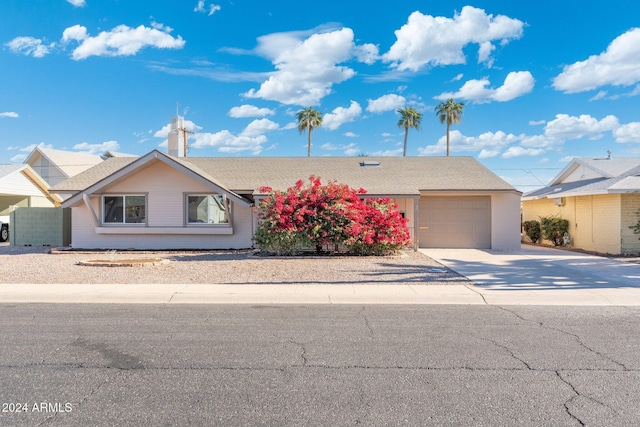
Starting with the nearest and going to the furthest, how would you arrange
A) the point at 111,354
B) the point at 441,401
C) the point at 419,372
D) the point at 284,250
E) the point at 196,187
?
1. the point at 441,401
2. the point at 419,372
3. the point at 111,354
4. the point at 284,250
5. the point at 196,187

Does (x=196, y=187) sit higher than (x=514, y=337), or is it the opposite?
(x=196, y=187)

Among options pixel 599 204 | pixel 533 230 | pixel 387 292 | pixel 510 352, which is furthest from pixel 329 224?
pixel 533 230

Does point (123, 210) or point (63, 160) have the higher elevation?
point (63, 160)

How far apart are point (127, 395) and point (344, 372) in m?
2.21

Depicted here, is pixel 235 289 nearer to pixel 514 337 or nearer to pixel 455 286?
A: pixel 455 286

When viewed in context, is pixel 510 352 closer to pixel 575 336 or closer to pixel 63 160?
pixel 575 336

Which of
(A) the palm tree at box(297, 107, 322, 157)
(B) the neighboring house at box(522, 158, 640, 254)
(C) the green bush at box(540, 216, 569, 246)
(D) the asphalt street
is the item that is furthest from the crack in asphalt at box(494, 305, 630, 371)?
(A) the palm tree at box(297, 107, 322, 157)

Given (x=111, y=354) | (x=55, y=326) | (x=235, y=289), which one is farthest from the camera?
(x=235, y=289)

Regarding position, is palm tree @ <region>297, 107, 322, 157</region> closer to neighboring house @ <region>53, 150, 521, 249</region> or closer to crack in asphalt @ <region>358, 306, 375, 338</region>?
neighboring house @ <region>53, 150, 521, 249</region>

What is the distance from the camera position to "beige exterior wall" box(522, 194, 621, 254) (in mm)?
17969

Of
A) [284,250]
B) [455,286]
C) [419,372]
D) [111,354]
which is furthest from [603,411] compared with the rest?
[284,250]

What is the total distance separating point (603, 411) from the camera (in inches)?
159

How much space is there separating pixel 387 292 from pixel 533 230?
18.0 meters

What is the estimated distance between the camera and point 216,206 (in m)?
19.1
